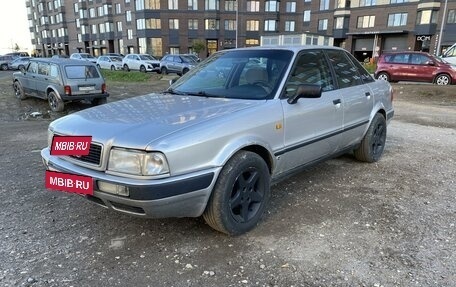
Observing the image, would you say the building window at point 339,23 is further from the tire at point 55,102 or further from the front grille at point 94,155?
the front grille at point 94,155

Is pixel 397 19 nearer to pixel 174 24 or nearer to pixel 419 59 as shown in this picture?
pixel 174 24

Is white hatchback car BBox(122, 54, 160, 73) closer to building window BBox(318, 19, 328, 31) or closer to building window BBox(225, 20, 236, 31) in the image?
building window BBox(225, 20, 236, 31)

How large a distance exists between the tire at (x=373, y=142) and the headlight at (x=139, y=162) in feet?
11.5

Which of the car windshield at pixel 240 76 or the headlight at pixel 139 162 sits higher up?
the car windshield at pixel 240 76

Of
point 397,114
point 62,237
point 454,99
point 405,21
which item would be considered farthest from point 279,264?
point 405,21

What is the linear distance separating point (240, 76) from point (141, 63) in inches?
1156

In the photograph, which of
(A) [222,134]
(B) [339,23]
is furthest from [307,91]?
(B) [339,23]

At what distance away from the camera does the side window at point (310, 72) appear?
3.82 meters

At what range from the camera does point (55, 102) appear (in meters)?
11.2

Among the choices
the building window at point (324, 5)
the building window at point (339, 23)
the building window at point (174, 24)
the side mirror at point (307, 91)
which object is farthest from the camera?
the building window at point (174, 24)

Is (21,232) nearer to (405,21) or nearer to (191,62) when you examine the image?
(191,62)

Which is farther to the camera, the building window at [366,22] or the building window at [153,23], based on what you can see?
the building window at [153,23]

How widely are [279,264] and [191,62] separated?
27.3 meters

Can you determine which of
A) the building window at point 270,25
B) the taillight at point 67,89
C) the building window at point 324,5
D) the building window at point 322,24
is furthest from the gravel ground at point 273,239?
the building window at point 270,25
